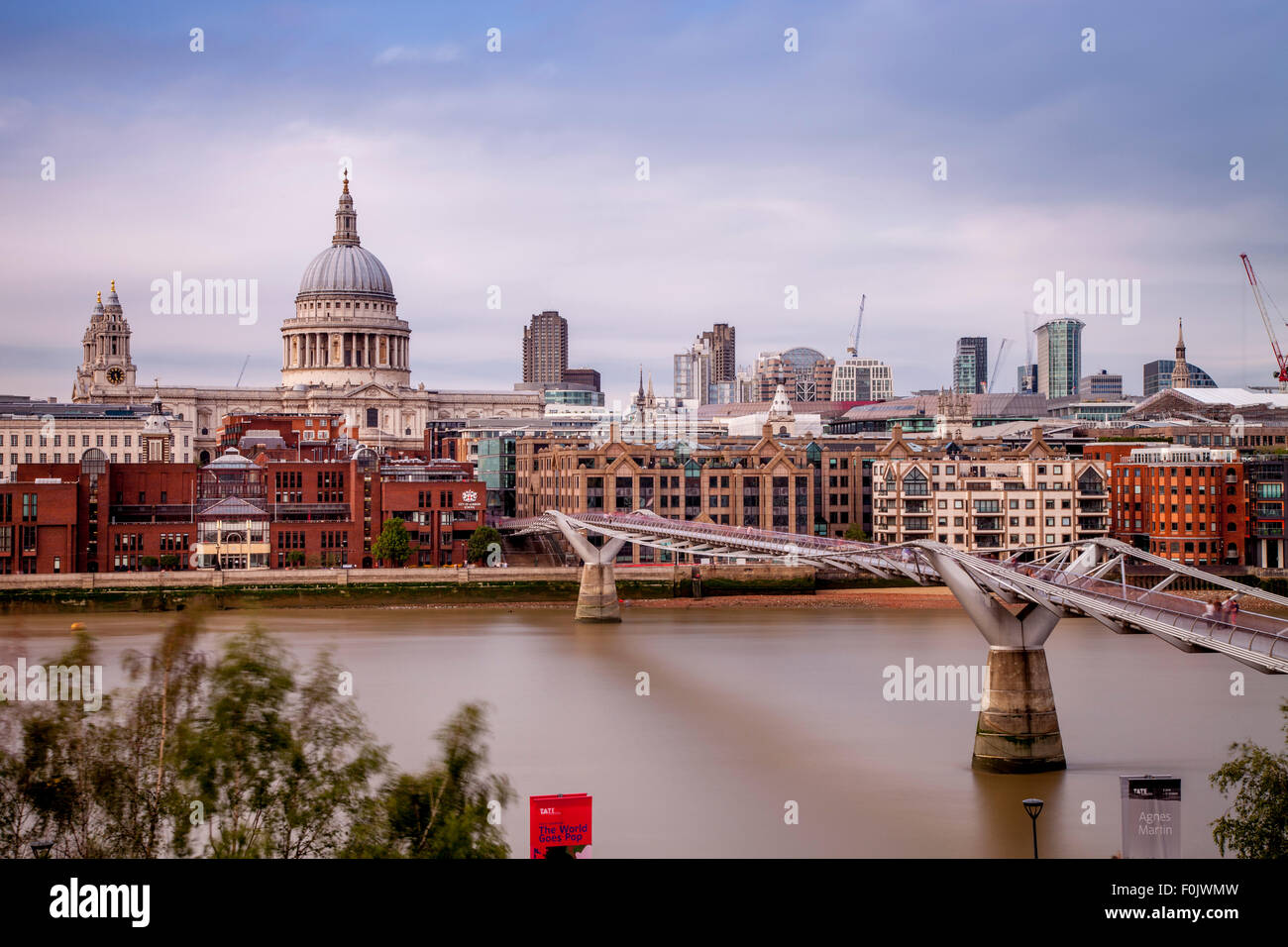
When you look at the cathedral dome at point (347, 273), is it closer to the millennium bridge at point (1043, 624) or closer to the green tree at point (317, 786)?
the millennium bridge at point (1043, 624)

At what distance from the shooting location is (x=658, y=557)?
44.6 meters

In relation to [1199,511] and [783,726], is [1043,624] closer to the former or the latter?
[783,726]

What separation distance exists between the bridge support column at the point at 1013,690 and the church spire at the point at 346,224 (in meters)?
74.5

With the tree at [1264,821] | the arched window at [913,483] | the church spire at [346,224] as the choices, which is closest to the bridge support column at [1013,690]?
the tree at [1264,821]

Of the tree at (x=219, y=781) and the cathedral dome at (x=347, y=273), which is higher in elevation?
the cathedral dome at (x=347, y=273)

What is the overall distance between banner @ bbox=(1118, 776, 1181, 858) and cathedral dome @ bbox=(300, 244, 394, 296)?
75148 millimetres

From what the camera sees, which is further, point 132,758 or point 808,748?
point 808,748

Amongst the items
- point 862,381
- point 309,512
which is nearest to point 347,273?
point 309,512

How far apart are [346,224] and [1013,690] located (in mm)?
75967

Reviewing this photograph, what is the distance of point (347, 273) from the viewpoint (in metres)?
83.9

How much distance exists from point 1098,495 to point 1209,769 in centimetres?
2923

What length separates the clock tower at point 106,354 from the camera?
242 ft
